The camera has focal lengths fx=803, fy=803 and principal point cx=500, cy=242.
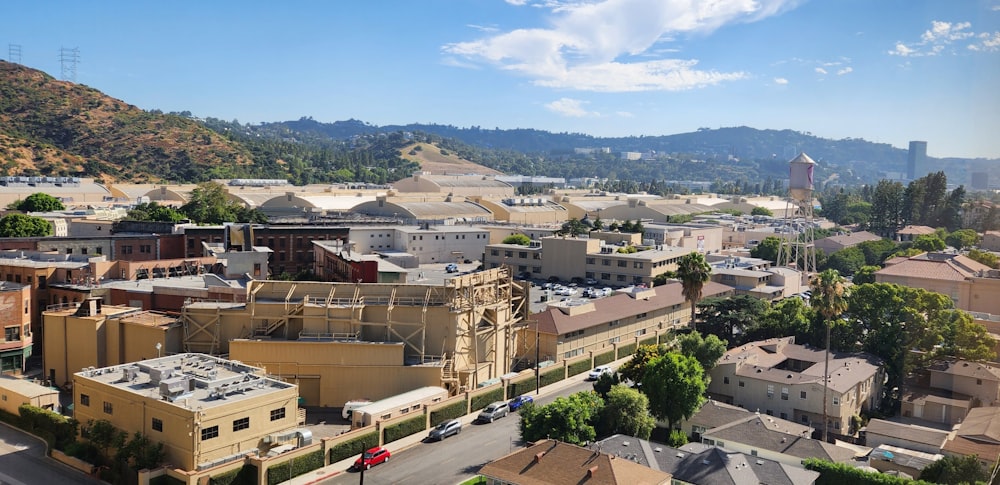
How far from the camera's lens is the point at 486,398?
36.9 m

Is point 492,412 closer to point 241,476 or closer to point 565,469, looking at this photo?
point 565,469

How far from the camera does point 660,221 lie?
11906 centimetres

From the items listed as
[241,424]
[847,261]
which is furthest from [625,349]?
[847,261]

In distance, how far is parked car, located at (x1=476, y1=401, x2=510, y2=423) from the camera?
1394 inches

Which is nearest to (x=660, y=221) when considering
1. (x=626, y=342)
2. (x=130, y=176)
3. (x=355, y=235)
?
(x=355, y=235)

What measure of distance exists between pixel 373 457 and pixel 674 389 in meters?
12.7

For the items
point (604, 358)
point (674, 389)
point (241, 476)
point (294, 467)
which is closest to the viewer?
point (241, 476)

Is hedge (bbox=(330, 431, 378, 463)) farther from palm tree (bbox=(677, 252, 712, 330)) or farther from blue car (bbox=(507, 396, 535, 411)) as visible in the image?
palm tree (bbox=(677, 252, 712, 330))

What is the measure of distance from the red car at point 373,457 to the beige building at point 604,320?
49.4ft

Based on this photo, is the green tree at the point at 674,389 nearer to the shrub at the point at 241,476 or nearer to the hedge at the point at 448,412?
the hedge at the point at 448,412

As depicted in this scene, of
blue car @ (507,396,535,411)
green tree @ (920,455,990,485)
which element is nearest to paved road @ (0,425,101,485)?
blue car @ (507,396,535,411)

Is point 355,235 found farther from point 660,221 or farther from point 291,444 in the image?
point 660,221

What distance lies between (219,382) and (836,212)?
140m

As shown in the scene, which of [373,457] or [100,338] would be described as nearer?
[373,457]
